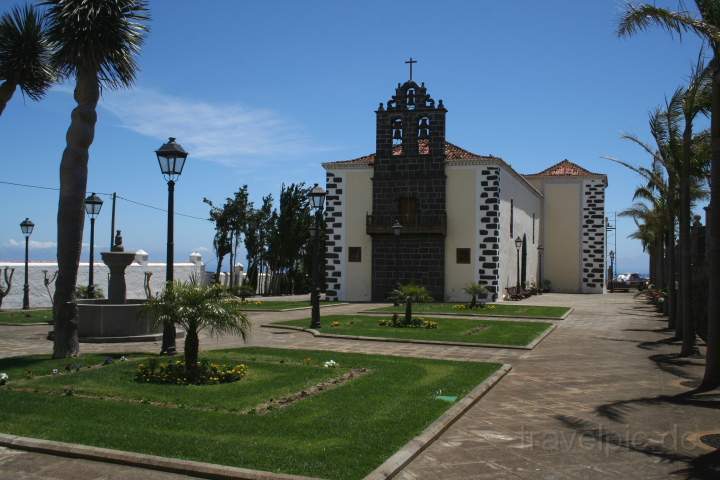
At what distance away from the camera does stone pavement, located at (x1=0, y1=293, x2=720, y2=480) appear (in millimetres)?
5711

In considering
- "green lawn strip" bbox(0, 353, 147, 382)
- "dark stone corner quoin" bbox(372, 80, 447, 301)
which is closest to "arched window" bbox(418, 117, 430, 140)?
"dark stone corner quoin" bbox(372, 80, 447, 301)

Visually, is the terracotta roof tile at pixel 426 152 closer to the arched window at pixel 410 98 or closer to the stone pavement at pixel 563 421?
the arched window at pixel 410 98

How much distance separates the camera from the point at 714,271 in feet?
30.5

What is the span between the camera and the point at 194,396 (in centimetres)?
811

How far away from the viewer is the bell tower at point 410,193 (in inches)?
1190

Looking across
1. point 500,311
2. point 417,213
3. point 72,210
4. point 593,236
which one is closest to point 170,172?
point 72,210

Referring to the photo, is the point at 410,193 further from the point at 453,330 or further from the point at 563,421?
the point at 563,421

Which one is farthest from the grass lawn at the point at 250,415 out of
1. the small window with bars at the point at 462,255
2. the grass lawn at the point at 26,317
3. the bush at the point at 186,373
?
the small window with bars at the point at 462,255

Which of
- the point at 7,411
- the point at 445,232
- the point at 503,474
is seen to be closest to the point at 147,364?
the point at 7,411

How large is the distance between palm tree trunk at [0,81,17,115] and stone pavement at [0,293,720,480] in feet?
15.8

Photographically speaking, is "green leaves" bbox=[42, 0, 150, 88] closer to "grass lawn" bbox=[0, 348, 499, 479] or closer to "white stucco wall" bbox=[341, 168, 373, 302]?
A: "grass lawn" bbox=[0, 348, 499, 479]

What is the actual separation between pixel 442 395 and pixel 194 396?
3.17 metres

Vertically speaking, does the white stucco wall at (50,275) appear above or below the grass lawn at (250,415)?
above

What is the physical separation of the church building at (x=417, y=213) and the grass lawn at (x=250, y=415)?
64.6 ft
